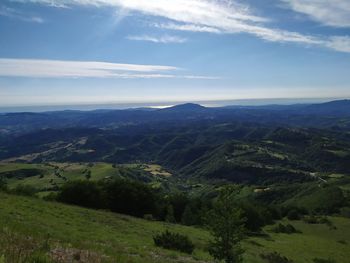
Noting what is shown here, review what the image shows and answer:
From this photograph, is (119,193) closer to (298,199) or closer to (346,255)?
(346,255)

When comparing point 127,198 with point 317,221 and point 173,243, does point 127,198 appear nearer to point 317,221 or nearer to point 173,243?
point 173,243

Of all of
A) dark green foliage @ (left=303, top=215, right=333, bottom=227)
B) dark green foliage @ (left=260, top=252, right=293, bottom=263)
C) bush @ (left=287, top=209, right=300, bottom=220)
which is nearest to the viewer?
dark green foliage @ (left=260, top=252, right=293, bottom=263)

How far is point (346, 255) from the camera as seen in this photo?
57.0 meters

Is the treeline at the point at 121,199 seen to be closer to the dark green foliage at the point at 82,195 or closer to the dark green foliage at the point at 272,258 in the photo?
the dark green foliage at the point at 82,195

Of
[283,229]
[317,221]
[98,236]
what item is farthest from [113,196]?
[317,221]

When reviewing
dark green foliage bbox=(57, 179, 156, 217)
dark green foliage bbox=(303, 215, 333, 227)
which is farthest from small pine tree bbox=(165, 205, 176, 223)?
dark green foliage bbox=(303, 215, 333, 227)

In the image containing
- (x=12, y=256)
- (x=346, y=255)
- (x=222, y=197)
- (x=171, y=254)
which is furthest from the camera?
(x=346, y=255)

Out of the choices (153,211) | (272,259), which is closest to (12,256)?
(272,259)

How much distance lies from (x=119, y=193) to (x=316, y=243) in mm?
35701

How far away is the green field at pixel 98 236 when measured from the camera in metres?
14.1

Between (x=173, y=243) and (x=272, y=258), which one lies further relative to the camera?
(x=272, y=258)

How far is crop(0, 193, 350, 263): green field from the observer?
14.1m

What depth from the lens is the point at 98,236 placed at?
26219 millimetres

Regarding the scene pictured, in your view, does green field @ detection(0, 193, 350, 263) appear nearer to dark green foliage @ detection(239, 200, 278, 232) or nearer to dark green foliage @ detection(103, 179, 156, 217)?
dark green foliage @ detection(239, 200, 278, 232)
